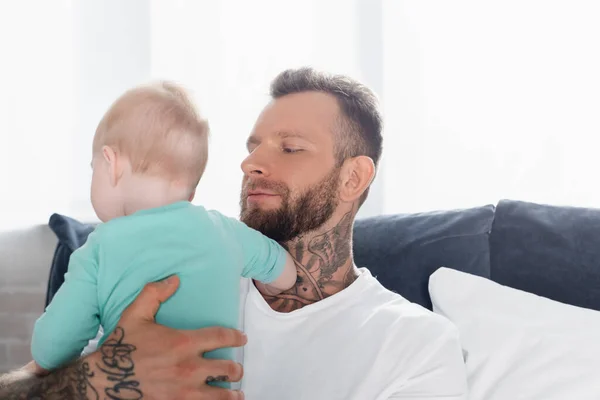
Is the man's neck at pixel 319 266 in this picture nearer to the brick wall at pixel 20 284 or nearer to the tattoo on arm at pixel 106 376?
the tattoo on arm at pixel 106 376

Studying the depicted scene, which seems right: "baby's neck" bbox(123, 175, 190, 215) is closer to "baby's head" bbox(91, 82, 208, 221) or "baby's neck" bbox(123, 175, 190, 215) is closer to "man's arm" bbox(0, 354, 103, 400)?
"baby's head" bbox(91, 82, 208, 221)

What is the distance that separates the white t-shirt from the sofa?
15 cm

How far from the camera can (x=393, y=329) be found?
1521 mm

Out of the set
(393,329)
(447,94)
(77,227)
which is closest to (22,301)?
(77,227)

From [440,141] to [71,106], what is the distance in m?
1.55

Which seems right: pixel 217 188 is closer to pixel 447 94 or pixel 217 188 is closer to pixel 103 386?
pixel 447 94

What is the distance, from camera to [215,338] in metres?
1.15

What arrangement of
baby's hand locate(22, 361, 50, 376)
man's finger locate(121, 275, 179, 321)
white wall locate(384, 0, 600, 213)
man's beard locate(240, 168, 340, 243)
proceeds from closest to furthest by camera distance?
man's finger locate(121, 275, 179, 321), baby's hand locate(22, 361, 50, 376), man's beard locate(240, 168, 340, 243), white wall locate(384, 0, 600, 213)

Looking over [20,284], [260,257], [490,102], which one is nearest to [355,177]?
[260,257]

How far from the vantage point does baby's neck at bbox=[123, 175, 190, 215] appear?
1.17 metres

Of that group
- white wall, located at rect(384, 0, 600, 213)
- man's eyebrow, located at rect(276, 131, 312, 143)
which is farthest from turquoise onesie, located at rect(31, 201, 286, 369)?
white wall, located at rect(384, 0, 600, 213)

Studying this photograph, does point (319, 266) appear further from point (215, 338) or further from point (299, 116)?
point (215, 338)

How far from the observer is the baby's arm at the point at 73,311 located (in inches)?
44.1

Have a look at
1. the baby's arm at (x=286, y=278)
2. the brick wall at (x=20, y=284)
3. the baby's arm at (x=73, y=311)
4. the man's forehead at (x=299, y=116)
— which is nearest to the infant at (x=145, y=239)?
the baby's arm at (x=73, y=311)
